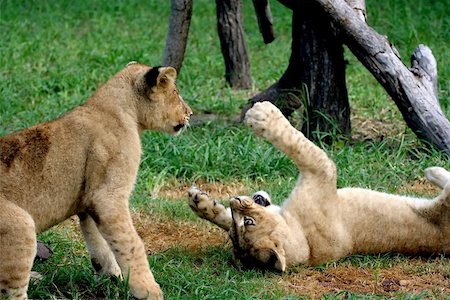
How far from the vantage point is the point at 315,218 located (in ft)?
19.8

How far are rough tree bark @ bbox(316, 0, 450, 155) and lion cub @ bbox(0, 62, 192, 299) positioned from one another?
110 inches

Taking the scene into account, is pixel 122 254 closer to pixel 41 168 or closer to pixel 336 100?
pixel 41 168

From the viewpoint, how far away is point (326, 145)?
8.53 metres

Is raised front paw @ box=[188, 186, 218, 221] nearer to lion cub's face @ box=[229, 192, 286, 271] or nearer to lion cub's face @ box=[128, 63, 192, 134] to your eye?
lion cub's face @ box=[229, 192, 286, 271]

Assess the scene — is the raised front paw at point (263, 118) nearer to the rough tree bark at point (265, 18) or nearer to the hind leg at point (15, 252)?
the hind leg at point (15, 252)

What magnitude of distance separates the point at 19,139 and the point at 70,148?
262 millimetres

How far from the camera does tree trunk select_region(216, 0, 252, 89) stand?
419 inches

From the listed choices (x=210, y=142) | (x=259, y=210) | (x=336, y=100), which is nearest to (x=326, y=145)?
(x=336, y=100)

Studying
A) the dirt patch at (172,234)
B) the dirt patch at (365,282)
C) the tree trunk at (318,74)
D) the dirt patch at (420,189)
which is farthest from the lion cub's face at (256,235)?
the tree trunk at (318,74)

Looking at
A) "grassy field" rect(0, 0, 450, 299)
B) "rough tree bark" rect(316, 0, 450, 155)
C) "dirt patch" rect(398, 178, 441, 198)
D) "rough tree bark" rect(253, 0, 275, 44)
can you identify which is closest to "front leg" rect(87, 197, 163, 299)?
"grassy field" rect(0, 0, 450, 299)

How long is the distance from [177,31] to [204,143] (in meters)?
1.03

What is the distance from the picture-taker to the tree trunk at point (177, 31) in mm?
8688

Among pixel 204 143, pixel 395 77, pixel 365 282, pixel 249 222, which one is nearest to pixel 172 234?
pixel 249 222

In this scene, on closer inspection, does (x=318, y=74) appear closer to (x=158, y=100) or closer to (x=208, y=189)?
(x=208, y=189)
